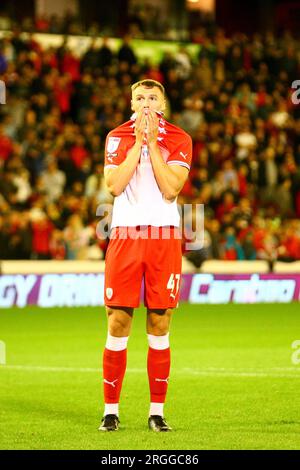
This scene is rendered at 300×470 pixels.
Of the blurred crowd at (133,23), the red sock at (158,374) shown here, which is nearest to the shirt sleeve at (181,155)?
the red sock at (158,374)

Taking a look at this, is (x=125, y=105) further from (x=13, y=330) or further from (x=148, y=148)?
(x=148, y=148)

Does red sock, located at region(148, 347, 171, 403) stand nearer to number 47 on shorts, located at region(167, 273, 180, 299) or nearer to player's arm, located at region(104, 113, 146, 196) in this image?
number 47 on shorts, located at region(167, 273, 180, 299)

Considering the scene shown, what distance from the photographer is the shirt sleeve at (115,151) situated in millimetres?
7363

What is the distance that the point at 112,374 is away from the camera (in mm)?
7348

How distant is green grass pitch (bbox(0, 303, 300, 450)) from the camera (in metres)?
7.05

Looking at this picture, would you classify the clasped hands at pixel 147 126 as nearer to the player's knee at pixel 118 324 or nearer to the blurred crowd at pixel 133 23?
the player's knee at pixel 118 324

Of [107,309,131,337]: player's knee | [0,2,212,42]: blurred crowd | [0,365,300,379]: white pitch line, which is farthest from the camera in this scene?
[0,2,212,42]: blurred crowd

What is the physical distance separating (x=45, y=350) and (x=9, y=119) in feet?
28.2

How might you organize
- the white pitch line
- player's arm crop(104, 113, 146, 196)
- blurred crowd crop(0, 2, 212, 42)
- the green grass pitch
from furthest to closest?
1. blurred crowd crop(0, 2, 212, 42)
2. the white pitch line
3. player's arm crop(104, 113, 146, 196)
4. the green grass pitch

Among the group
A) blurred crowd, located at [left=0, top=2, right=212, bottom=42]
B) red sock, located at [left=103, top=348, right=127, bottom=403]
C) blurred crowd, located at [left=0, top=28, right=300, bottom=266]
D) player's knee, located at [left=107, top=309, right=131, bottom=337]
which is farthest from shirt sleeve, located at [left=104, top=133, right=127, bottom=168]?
blurred crowd, located at [left=0, top=2, right=212, bottom=42]

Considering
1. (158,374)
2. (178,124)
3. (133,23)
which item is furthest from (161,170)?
(133,23)

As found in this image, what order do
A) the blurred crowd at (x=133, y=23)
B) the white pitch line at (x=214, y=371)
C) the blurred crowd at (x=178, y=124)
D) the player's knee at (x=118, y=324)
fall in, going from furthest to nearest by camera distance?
the blurred crowd at (x=133, y=23) → the blurred crowd at (x=178, y=124) → the white pitch line at (x=214, y=371) → the player's knee at (x=118, y=324)

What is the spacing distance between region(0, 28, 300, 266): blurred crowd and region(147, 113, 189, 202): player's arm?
956cm

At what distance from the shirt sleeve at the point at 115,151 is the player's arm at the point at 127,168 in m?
0.07
